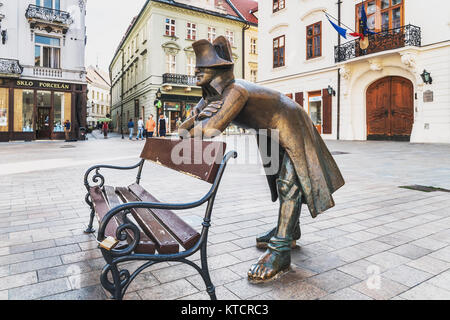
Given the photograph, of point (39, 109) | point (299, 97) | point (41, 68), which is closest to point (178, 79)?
point (41, 68)

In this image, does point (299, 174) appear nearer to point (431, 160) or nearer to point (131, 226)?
point (131, 226)

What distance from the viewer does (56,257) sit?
2.90 m

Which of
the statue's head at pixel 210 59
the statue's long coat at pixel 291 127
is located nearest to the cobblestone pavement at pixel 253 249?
the statue's long coat at pixel 291 127

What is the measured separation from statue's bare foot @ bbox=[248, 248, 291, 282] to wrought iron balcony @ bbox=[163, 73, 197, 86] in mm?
31244

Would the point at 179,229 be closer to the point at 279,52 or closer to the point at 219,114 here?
the point at 219,114

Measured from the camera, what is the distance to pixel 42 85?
80.5 feet

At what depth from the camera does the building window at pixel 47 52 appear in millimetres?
24516

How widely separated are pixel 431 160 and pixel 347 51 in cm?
1260

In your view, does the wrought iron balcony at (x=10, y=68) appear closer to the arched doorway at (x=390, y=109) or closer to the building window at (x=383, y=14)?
the building window at (x=383, y=14)

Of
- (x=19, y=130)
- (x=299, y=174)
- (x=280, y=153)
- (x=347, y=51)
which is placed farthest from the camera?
(x=19, y=130)

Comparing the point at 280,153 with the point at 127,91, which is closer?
the point at 280,153

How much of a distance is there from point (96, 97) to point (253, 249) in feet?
260

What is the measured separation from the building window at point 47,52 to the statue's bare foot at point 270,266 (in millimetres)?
26909
